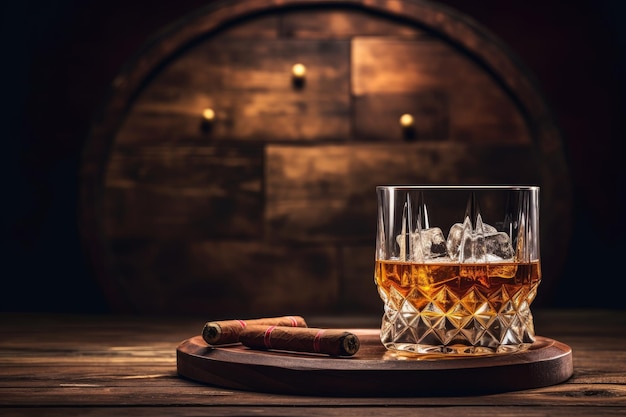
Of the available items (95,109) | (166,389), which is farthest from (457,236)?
(95,109)

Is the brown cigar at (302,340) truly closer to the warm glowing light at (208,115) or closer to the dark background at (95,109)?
the warm glowing light at (208,115)

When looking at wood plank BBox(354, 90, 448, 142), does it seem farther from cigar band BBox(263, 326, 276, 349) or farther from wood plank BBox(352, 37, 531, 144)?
cigar band BBox(263, 326, 276, 349)

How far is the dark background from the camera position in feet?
11.9

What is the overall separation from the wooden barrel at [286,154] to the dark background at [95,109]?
34 cm


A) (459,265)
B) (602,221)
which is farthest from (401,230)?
(602,221)

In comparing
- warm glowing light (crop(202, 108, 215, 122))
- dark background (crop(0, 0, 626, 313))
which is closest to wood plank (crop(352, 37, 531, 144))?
dark background (crop(0, 0, 626, 313))

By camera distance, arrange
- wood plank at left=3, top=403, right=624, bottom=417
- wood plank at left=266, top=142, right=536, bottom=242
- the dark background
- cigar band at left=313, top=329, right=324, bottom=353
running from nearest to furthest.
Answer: wood plank at left=3, top=403, right=624, bottom=417, cigar band at left=313, top=329, right=324, bottom=353, wood plank at left=266, top=142, right=536, bottom=242, the dark background

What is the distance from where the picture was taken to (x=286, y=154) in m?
3.33

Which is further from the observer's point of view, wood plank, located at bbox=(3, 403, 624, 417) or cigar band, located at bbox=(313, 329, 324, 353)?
cigar band, located at bbox=(313, 329, 324, 353)

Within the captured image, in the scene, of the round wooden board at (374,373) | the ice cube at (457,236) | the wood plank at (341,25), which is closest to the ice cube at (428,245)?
the ice cube at (457,236)

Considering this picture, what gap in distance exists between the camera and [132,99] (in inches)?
132

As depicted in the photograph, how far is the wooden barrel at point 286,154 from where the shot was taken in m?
3.32

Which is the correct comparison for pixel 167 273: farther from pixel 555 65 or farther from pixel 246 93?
pixel 555 65

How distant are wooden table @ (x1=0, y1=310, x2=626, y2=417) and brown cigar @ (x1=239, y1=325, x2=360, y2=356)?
4.6 inches
